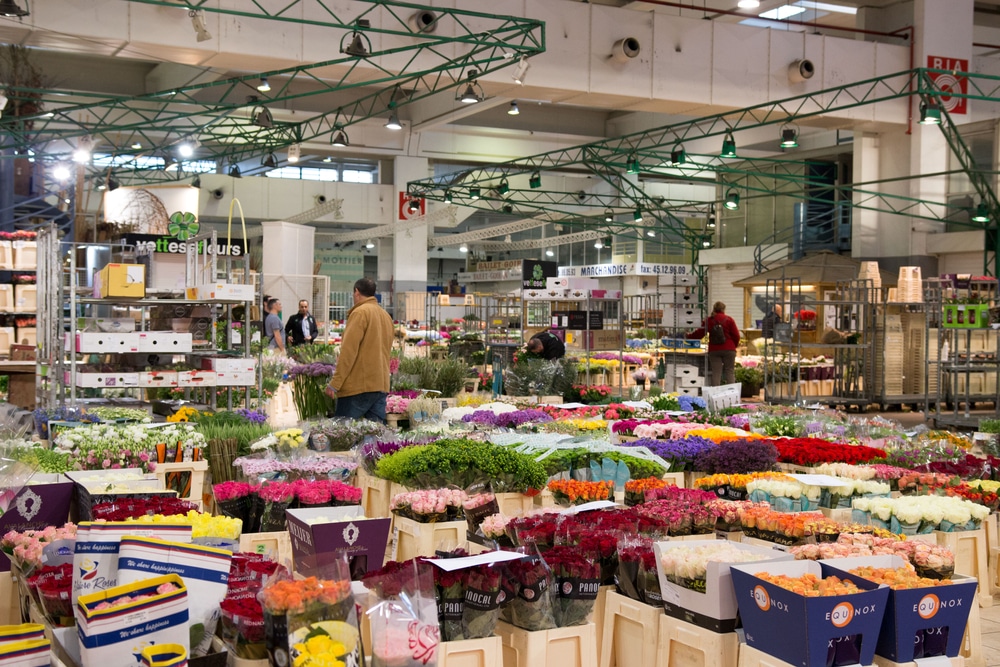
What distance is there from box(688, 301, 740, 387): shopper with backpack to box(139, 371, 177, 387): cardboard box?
328 inches

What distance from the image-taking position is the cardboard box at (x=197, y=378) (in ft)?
25.6

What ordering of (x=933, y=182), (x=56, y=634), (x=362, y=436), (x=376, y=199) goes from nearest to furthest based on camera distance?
1. (x=56, y=634)
2. (x=362, y=436)
3. (x=933, y=182)
4. (x=376, y=199)

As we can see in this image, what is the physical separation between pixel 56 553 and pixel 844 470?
4427 mm

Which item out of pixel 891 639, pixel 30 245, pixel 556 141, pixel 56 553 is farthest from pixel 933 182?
pixel 56 553

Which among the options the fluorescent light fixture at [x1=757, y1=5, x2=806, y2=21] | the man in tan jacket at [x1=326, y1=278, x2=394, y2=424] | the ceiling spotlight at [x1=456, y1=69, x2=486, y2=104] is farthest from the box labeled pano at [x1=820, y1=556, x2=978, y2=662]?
the fluorescent light fixture at [x1=757, y1=5, x2=806, y2=21]

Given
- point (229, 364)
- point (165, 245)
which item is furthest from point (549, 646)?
point (165, 245)

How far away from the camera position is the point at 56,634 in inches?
99.7

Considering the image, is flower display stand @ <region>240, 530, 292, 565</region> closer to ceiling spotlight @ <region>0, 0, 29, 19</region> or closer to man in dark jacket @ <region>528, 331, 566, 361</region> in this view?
ceiling spotlight @ <region>0, 0, 29, 19</region>

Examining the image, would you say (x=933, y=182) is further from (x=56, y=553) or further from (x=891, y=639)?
(x=56, y=553)

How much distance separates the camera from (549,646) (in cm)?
319

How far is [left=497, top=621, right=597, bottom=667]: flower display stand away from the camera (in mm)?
3133

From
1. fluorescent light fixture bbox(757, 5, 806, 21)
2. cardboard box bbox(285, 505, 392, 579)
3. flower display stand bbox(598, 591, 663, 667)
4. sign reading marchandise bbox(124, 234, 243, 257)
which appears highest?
fluorescent light fixture bbox(757, 5, 806, 21)

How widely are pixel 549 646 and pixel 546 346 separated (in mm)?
9580

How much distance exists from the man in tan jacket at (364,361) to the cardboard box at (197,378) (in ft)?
3.03
